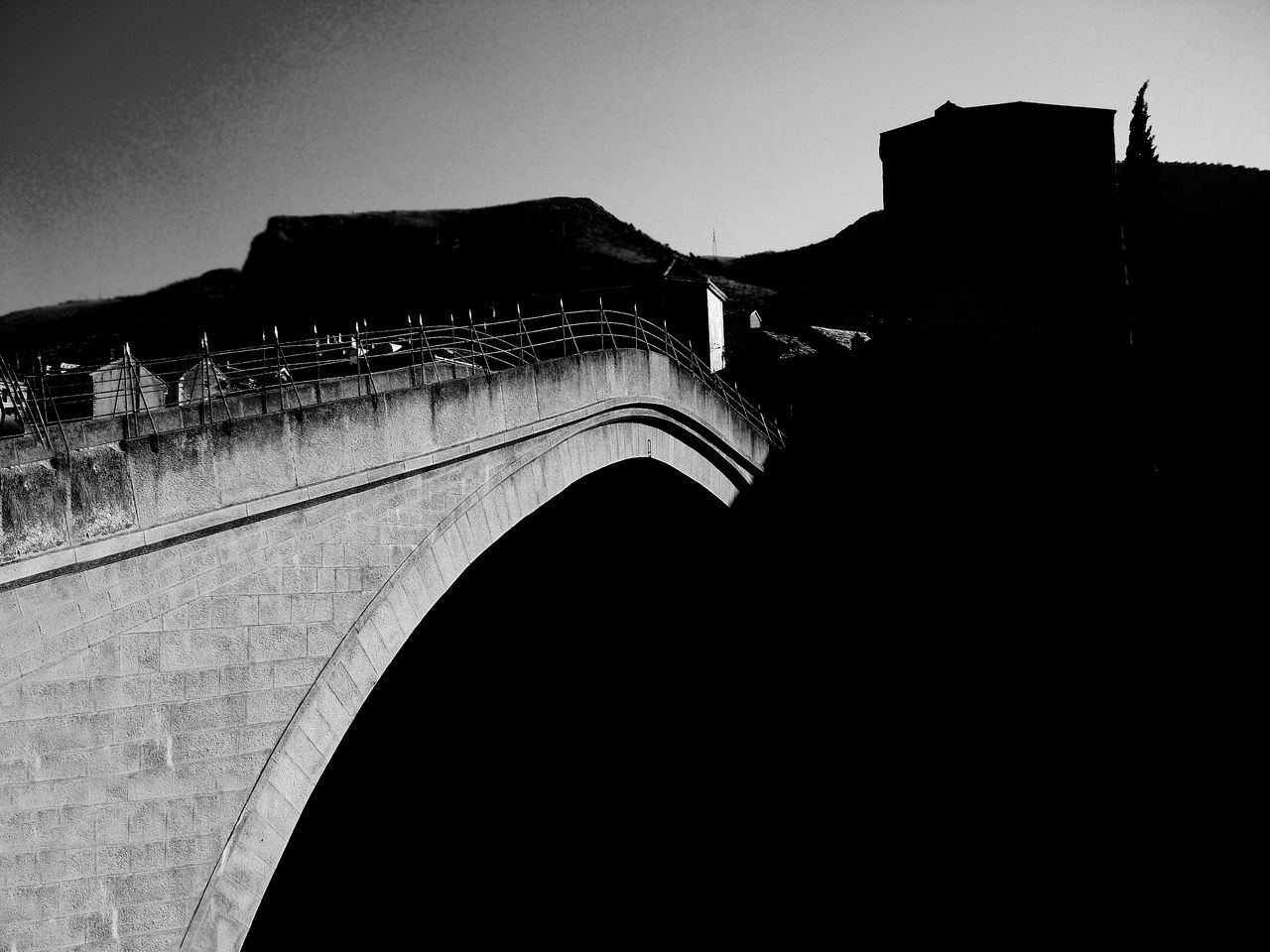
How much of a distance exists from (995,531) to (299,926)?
1389 centimetres

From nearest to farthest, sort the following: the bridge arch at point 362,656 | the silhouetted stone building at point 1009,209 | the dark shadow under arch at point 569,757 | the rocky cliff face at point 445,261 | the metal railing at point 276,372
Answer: the bridge arch at point 362,656 < the metal railing at point 276,372 < the dark shadow under arch at point 569,757 < the silhouetted stone building at point 1009,209 < the rocky cliff face at point 445,261

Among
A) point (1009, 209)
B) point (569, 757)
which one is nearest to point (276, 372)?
point (569, 757)

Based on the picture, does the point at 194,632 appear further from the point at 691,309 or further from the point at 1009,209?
the point at 1009,209

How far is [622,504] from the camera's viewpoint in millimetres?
15562

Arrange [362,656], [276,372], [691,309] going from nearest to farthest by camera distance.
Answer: [362,656] → [276,372] → [691,309]

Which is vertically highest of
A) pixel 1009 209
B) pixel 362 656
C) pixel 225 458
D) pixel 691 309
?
pixel 1009 209

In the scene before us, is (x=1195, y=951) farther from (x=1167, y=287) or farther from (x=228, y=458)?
(x=1167, y=287)

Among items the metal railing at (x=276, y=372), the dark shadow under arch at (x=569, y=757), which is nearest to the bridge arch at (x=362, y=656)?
the metal railing at (x=276, y=372)

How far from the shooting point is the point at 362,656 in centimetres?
815

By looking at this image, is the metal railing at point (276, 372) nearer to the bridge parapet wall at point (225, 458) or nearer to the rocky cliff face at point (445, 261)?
the bridge parapet wall at point (225, 458)

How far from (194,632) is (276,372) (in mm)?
3229

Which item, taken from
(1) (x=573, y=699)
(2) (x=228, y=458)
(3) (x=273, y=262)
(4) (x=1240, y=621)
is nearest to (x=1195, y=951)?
(4) (x=1240, y=621)

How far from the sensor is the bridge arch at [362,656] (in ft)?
23.1

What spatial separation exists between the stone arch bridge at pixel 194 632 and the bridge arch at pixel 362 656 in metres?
0.02
